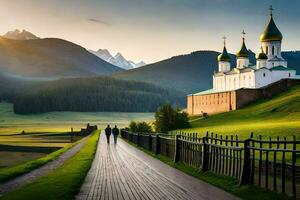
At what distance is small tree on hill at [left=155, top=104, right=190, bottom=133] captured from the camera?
90.4m

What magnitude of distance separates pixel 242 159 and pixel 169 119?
7254cm

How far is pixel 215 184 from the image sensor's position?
18312mm

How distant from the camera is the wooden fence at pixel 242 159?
1579 centimetres

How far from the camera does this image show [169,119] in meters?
91.4

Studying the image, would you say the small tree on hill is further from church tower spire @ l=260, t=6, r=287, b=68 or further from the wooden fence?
the wooden fence

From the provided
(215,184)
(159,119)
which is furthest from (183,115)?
(215,184)

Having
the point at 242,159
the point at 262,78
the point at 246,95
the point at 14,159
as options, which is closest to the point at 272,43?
the point at 262,78

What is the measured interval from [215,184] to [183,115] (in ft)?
243

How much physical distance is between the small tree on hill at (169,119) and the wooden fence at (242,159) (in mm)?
55562

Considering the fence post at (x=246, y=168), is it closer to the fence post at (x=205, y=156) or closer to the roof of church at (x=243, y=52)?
the fence post at (x=205, y=156)

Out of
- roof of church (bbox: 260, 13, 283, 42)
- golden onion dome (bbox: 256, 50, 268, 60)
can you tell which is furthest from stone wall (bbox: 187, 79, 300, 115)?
roof of church (bbox: 260, 13, 283, 42)

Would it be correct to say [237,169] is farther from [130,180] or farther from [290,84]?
[290,84]

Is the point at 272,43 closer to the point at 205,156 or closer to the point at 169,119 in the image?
the point at 169,119

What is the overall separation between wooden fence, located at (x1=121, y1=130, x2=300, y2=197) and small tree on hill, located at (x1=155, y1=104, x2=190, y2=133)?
5556 centimetres
